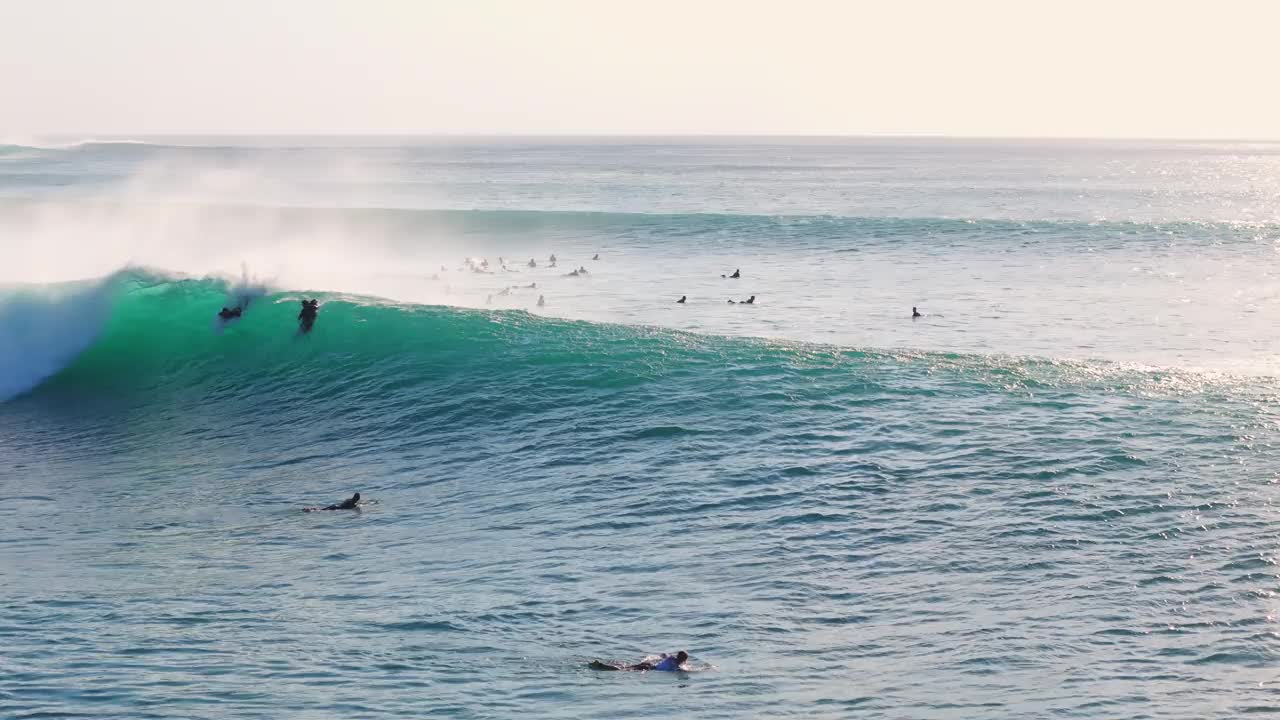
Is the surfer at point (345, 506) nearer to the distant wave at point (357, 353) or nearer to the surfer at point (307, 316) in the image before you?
the distant wave at point (357, 353)

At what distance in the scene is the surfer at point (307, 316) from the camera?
2861 centimetres

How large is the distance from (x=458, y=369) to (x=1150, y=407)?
13.0 meters

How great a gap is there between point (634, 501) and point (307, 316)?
1342cm

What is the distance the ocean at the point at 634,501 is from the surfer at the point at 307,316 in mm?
241

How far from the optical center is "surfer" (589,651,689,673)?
12086 millimetres

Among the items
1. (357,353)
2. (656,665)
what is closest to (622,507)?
(656,665)

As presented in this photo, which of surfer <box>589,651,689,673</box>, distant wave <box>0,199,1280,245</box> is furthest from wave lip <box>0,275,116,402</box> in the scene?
distant wave <box>0,199,1280,245</box>

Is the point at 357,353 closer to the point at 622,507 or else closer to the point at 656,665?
the point at 622,507

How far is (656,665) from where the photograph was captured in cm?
1213

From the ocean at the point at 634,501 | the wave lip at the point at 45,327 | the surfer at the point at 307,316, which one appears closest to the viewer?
the ocean at the point at 634,501

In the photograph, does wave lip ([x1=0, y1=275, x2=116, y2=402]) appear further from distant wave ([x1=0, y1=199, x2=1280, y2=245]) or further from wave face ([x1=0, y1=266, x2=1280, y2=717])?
distant wave ([x1=0, y1=199, x2=1280, y2=245])

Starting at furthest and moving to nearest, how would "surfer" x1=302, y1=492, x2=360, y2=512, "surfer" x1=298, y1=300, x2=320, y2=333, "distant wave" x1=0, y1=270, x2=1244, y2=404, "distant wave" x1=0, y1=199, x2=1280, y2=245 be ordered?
"distant wave" x1=0, y1=199, x2=1280, y2=245, "surfer" x1=298, y1=300, x2=320, y2=333, "distant wave" x1=0, y1=270, x2=1244, y2=404, "surfer" x1=302, y1=492, x2=360, y2=512

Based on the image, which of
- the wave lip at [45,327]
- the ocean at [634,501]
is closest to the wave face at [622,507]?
the ocean at [634,501]

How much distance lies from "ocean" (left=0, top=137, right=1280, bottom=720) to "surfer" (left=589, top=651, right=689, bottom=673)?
17 centimetres
